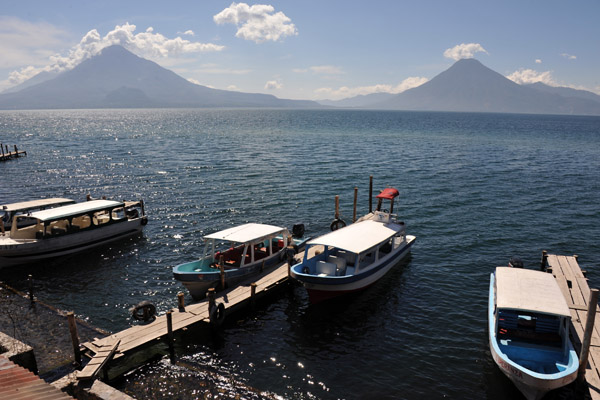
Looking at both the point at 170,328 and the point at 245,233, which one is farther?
the point at 245,233

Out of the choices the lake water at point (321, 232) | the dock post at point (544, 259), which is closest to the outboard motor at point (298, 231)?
the lake water at point (321, 232)

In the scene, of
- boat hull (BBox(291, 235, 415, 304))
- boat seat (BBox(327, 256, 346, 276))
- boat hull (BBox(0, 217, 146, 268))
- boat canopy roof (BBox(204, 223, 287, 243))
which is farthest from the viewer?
boat hull (BBox(0, 217, 146, 268))

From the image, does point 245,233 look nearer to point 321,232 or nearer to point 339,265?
point 339,265

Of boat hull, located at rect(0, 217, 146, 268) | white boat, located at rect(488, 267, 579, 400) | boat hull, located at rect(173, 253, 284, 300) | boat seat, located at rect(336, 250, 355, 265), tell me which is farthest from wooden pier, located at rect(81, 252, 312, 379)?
boat hull, located at rect(0, 217, 146, 268)

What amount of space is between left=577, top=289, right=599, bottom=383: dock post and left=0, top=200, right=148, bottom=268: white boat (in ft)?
110

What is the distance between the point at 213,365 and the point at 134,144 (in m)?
94.2

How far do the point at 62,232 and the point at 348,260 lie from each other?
22863 mm

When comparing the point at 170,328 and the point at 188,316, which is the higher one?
the point at 170,328

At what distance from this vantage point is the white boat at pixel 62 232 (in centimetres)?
2936

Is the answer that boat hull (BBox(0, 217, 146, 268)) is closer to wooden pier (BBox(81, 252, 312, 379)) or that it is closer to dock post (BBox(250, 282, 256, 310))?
wooden pier (BBox(81, 252, 312, 379))

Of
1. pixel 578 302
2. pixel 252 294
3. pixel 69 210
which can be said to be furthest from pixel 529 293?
pixel 69 210

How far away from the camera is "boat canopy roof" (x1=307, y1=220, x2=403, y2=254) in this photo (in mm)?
24628

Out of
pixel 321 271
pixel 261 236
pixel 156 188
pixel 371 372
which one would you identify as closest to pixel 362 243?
pixel 321 271

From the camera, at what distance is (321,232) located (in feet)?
121
